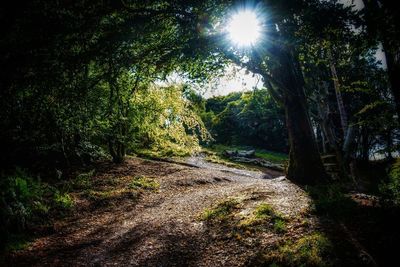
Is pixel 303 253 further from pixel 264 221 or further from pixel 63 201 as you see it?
pixel 63 201

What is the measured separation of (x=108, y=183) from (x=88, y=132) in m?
2.67

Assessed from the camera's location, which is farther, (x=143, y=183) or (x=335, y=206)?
(x=143, y=183)

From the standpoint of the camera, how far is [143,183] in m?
12.2

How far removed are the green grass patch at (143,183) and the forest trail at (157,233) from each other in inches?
34.5

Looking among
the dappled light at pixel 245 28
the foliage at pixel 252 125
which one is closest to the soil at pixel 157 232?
the dappled light at pixel 245 28

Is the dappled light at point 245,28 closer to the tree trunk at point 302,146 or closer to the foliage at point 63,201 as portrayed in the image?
A: the tree trunk at point 302,146

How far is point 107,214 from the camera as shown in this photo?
917cm

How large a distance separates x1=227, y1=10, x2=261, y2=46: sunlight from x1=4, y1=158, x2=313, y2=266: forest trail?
394cm

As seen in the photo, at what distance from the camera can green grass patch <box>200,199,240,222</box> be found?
23.2ft

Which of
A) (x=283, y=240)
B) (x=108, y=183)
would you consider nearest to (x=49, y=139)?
(x=108, y=183)

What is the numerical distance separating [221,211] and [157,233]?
165 cm

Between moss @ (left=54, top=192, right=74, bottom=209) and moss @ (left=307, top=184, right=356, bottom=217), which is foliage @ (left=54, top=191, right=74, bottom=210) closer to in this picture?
moss @ (left=54, top=192, right=74, bottom=209)

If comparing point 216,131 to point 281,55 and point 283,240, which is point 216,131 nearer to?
point 281,55

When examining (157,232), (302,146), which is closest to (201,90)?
(302,146)
